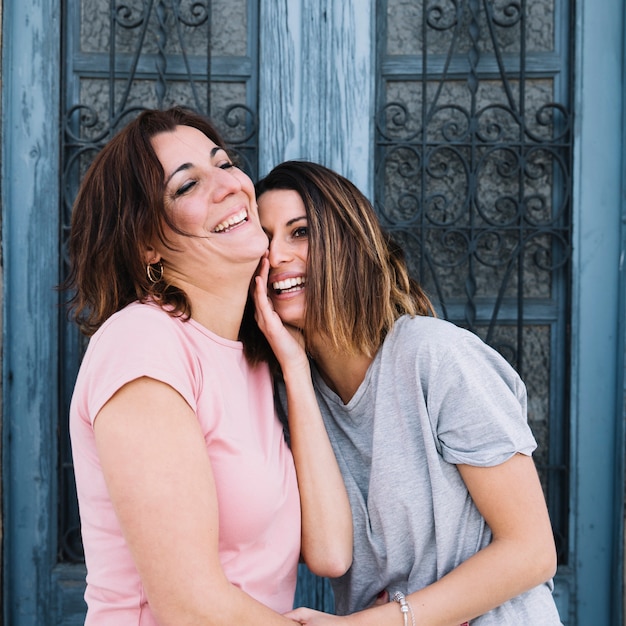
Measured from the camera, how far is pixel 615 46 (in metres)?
2.40

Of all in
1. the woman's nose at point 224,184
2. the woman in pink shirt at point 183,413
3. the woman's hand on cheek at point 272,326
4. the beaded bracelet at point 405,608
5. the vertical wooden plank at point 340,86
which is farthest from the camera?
the vertical wooden plank at point 340,86

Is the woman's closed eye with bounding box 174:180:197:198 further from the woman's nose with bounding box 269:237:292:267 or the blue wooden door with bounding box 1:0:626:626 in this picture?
the blue wooden door with bounding box 1:0:626:626

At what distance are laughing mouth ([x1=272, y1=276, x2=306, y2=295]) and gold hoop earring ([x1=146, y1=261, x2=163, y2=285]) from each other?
32 cm

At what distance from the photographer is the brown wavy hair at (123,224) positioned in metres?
1.50

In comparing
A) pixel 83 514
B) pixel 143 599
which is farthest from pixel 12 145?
pixel 143 599

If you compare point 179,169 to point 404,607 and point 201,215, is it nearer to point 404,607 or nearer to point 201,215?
point 201,215

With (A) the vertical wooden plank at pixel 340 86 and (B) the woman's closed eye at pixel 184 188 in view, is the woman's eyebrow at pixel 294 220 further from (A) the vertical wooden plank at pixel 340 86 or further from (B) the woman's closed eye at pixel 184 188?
(A) the vertical wooden plank at pixel 340 86

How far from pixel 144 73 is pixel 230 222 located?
44.8 inches

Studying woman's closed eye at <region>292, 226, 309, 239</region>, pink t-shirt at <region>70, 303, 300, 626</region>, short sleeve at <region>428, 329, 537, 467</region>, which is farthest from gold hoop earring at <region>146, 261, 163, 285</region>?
short sleeve at <region>428, 329, 537, 467</region>

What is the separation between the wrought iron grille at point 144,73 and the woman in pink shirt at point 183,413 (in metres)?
0.74

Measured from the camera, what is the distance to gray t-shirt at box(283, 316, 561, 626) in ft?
4.96

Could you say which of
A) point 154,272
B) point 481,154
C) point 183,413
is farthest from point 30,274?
point 481,154

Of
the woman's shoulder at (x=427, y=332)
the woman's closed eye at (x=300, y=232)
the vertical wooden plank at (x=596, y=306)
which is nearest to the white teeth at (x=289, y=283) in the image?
the woman's closed eye at (x=300, y=232)

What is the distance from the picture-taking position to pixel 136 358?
1266 mm
